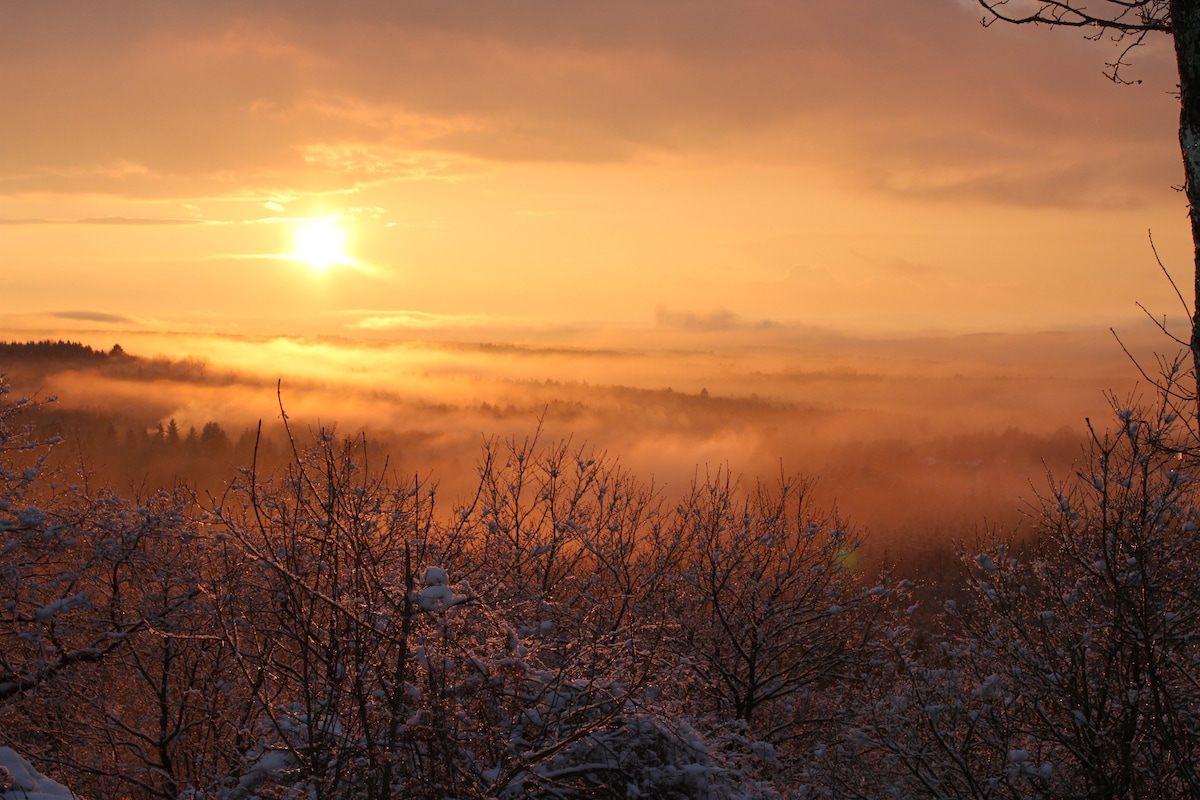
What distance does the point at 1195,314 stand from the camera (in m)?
4.29

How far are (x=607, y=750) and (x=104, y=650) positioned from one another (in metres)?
9.27

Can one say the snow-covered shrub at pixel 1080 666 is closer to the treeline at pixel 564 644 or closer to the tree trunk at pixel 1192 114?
the treeline at pixel 564 644

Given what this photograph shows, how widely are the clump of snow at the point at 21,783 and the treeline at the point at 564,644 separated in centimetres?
23

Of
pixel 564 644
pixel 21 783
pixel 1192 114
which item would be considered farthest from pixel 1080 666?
pixel 21 783

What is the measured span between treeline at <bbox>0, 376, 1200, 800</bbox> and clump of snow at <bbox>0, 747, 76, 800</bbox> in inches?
9.2

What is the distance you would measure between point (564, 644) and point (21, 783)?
393 centimetres

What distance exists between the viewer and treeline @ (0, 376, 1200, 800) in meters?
4.64

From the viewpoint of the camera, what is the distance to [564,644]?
6.88 m

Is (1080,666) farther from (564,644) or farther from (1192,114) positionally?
(1192,114)

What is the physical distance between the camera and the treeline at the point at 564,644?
464 centimetres

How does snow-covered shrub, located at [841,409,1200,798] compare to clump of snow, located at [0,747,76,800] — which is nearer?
clump of snow, located at [0,747,76,800]

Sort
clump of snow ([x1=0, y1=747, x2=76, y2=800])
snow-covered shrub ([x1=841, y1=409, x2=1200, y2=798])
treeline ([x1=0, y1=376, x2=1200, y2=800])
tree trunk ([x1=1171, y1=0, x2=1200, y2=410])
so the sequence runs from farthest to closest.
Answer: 1. snow-covered shrub ([x1=841, y1=409, x2=1200, y2=798])
2. clump of snow ([x1=0, y1=747, x2=76, y2=800])
3. treeline ([x1=0, y1=376, x2=1200, y2=800])
4. tree trunk ([x1=1171, y1=0, x2=1200, y2=410])

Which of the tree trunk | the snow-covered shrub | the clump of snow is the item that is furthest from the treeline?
the tree trunk

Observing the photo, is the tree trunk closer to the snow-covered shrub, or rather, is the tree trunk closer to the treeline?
the treeline
